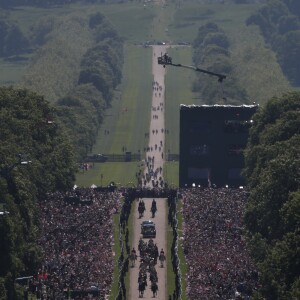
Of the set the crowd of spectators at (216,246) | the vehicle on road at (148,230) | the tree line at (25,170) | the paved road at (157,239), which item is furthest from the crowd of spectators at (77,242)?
the crowd of spectators at (216,246)

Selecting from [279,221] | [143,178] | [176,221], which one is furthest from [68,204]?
[143,178]

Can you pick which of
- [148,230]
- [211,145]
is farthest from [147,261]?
[211,145]

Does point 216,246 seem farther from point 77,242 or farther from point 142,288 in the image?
point 142,288

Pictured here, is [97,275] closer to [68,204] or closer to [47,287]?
[47,287]

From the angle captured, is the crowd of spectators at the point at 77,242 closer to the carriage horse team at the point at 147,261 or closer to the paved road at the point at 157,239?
the paved road at the point at 157,239

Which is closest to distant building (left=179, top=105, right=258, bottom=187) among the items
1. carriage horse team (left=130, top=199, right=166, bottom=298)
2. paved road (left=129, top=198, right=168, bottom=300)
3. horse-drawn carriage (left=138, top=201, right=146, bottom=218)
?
paved road (left=129, top=198, right=168, bottom=300)

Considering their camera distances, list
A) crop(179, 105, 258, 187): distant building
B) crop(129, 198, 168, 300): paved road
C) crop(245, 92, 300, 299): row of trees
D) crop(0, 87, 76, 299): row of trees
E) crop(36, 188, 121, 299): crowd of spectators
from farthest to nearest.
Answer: crop(179, 105, 258, 187): distant building, crop(0, 87, 76, 299): row of trees, crop(129, 198, 168, 300): paved road, crop(36, 188, 121, 299): crowd of spectators, crop(245, 92, 300, 299): row of trees

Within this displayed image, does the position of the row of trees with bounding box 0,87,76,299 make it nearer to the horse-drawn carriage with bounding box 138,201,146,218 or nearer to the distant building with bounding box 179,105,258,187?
the horse-drawn carriage with bounding box 138,201,146,218
